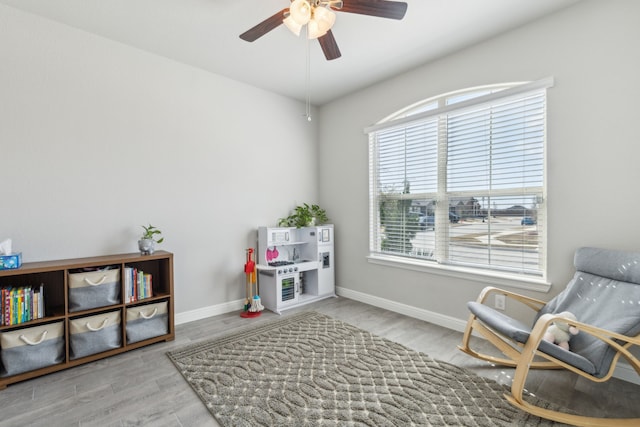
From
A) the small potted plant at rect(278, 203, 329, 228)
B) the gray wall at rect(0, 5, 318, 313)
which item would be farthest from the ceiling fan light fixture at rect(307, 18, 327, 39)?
the small potted plant at rect(278, 203, 329, 228)

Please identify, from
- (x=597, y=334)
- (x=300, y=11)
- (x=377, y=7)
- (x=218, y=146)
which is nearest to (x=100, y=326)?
(x=218, y=146)

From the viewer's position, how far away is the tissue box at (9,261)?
198cm

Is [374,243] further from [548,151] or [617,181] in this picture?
[617,181]

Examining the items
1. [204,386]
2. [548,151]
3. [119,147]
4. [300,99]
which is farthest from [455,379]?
[300,99]

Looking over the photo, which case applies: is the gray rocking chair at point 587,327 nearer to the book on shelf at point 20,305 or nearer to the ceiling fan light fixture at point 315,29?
the ceiling fan light fixture at point 315,29

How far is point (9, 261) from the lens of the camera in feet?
6.57

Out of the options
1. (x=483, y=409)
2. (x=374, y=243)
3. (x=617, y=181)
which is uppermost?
(x=617, y=181)

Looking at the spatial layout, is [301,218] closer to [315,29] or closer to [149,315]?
[149,315]

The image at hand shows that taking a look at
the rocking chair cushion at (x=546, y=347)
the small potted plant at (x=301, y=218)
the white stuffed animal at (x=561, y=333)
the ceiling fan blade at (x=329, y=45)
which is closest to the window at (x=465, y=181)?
the white stuffed animal at (x=561, y=333)

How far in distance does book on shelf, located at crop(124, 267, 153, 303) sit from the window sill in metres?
2.41

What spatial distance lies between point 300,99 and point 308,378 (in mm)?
3408

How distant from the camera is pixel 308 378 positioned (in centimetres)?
204

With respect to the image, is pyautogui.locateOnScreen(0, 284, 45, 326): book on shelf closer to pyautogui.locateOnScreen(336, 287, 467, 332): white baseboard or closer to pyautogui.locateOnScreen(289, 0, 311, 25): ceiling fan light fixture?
pyautogui.locateOnScreen(289, 0, 311, 25): ceiling fan light fixture

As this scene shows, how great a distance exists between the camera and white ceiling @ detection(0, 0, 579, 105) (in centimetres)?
222
